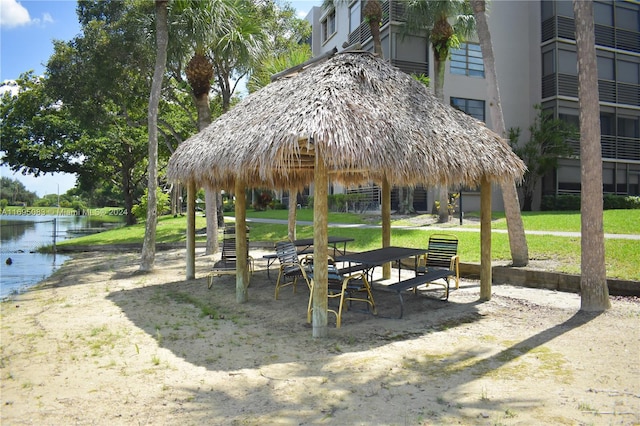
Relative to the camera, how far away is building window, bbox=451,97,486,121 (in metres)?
25.7

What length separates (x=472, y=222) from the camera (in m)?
20.1

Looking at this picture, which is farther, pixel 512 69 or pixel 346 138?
pixel 512 69

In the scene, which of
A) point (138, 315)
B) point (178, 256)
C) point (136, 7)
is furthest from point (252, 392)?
point (136, 7)

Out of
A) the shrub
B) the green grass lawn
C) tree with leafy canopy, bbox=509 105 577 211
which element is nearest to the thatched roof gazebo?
the green grass lawn

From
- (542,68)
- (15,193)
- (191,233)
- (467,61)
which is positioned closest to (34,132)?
(191,233)

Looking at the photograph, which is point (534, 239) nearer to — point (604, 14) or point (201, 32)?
point (201, 32)

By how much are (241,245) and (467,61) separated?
72.6 feet

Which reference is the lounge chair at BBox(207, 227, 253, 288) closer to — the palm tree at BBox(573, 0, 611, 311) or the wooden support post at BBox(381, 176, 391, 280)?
the wooden support post at BBox(381, 176, 391, 280)

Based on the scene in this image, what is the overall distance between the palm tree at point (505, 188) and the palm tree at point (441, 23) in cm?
746

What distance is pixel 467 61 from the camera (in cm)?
2595

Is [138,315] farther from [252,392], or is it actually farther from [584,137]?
[584,137]

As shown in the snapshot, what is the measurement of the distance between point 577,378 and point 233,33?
1314 centimetres

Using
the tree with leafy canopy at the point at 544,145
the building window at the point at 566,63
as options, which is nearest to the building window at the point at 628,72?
the building window at the point at 566,63

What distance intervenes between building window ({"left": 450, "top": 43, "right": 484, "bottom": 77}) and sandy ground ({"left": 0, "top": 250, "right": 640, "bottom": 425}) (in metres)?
19.8
